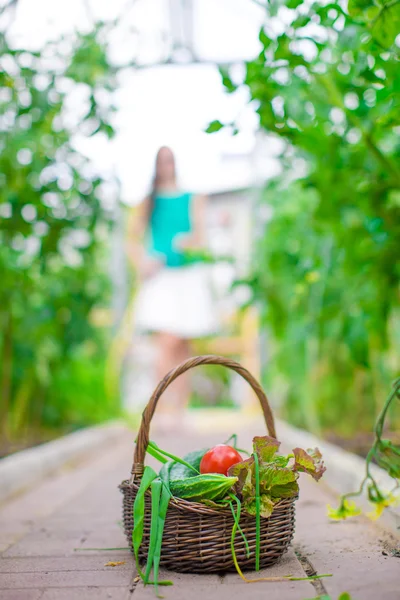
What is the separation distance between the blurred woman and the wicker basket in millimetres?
4204

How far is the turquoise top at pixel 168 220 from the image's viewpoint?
6.47 metres

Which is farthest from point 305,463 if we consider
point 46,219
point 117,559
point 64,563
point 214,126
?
point 46,219

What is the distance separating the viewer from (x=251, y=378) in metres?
1.83

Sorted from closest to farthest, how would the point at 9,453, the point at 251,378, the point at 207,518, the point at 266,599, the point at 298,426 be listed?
1. the point at 266,599
2. the point at 207,518
3. the point at 251,378
4. the point at 9,453
5. the point at 298,426

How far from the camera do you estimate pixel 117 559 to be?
1.78m

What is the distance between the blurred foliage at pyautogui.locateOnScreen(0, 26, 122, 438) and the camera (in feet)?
9.70

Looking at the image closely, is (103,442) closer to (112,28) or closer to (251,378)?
(112,28)

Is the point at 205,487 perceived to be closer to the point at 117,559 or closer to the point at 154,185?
the point at 117,559

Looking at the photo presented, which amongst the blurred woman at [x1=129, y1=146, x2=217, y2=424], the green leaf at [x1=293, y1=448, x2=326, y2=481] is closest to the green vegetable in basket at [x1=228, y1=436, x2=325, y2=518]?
the green leaf at [x1=293, y1=448, x2=326, y2=481]

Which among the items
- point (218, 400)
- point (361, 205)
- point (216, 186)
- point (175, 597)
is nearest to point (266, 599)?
point (175, 597)

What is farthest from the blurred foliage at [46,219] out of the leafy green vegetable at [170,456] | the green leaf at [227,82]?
the leafy green vegetable at [170,456]

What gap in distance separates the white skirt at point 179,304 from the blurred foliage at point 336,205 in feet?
4.96

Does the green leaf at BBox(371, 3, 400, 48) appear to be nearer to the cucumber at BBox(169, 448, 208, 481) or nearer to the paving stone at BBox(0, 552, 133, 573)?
the cucumber at BBox(169, 448, 208, 481)

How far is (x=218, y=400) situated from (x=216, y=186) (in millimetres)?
3090
